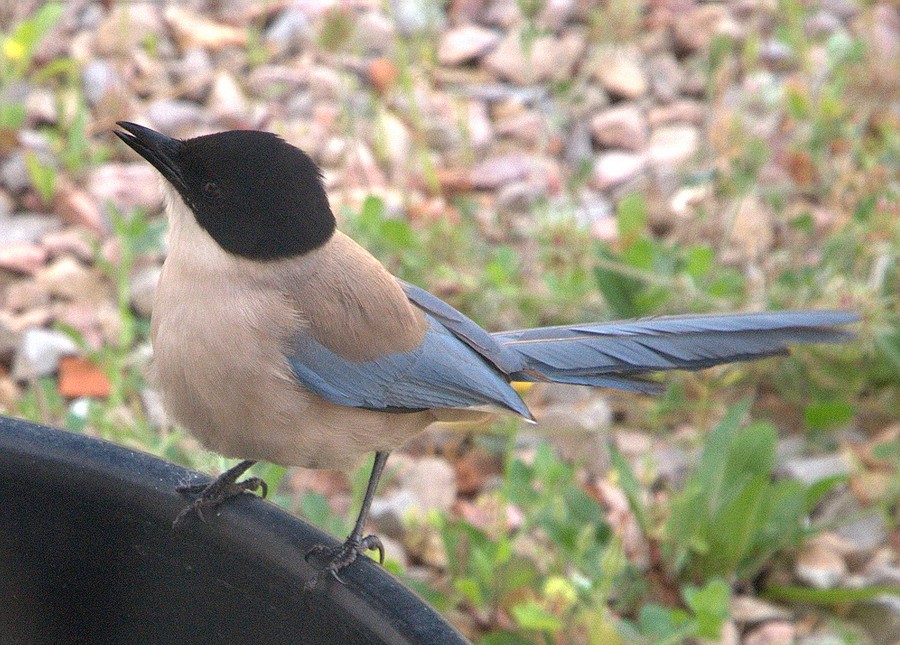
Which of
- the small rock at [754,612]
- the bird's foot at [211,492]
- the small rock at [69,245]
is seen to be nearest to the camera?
the bird's foot at [211,492]

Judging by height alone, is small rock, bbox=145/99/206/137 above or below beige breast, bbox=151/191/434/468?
below

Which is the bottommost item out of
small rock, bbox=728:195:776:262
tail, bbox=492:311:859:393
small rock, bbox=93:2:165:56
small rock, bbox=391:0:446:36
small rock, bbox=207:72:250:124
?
small rock, bbox=728:195:776:262

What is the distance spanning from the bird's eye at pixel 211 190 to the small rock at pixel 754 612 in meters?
1.88

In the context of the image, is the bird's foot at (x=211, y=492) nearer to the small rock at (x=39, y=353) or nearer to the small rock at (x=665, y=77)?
the small rock at (x=39, y=353)

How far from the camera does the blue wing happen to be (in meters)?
2.63

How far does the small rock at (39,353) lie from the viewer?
161 inches

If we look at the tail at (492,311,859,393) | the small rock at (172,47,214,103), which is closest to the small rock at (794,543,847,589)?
the tail at (492,311,859,393)

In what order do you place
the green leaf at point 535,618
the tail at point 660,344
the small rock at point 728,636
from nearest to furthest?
the tail at point 660,344 → the green leaf at point 535,618 → the small rock at point 728,636

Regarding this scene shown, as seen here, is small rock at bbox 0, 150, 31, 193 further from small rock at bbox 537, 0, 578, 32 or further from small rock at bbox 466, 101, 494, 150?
small rock at bbox 537, 0, 578, 32

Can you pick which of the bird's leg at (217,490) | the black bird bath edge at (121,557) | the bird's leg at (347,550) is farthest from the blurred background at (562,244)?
the black bird bath edge at (121,557)

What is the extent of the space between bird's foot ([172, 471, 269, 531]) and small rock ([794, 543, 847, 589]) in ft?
5.74

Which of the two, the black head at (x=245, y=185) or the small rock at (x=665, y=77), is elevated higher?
the black head at (x=245, y=185)

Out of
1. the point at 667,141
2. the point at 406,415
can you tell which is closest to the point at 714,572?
the point at 406,415

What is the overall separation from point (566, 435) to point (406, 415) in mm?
1392
